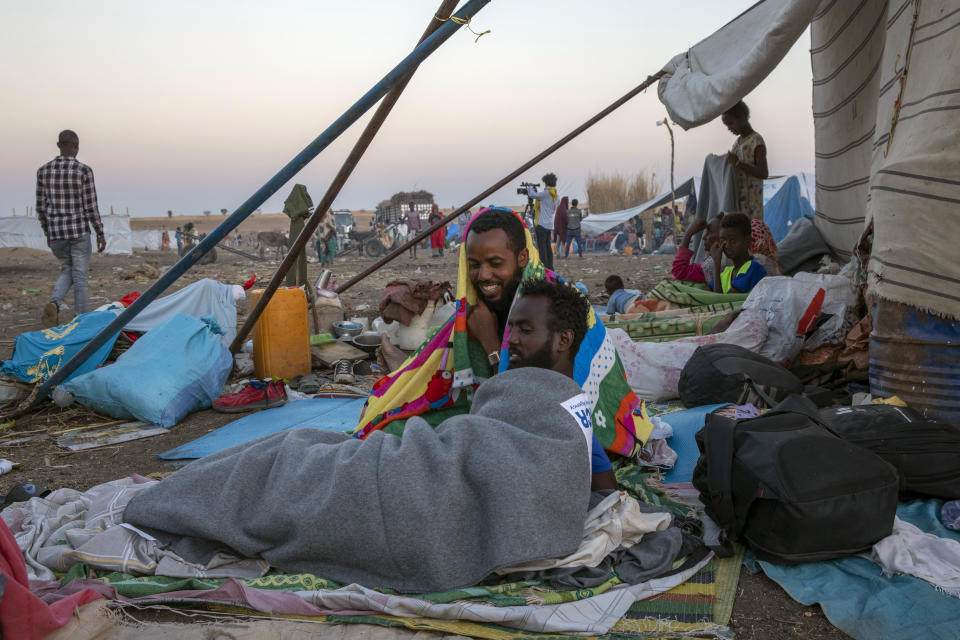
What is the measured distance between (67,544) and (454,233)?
2969 centimetres

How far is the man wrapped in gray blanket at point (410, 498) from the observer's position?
1.86 meters

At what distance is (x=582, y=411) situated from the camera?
2090mm

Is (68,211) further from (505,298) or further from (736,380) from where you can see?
(736,380)

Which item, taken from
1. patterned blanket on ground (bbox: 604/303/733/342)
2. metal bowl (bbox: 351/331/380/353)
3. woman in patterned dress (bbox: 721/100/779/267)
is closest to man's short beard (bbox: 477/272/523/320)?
patterned blanket on ground (bbox: 604/303/733/342)

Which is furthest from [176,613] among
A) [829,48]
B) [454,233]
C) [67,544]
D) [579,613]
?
[454,233]

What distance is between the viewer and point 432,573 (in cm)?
188

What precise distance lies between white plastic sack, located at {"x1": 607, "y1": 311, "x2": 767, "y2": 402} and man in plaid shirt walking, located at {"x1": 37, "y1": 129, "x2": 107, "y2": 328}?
4.91 metres

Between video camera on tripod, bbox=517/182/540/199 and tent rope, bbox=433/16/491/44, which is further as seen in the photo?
video camera on tripod, bbox=517/182/540/199

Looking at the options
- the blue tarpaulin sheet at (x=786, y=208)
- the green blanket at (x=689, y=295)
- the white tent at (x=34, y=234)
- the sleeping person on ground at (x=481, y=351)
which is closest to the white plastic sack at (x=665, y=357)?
the green blanket at (x=689, y=295)

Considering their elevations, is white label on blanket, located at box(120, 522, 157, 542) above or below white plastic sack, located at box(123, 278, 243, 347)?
below

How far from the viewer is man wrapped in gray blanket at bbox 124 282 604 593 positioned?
1.86 m

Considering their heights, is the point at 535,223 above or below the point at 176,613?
above

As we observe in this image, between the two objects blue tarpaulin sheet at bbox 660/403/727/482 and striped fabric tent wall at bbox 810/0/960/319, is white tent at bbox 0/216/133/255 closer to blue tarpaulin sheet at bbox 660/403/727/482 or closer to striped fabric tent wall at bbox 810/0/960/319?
blue tarpaulin sheet at bbox 660/403/727/482

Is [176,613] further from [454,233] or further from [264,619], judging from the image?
[454,233]
